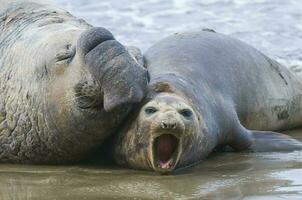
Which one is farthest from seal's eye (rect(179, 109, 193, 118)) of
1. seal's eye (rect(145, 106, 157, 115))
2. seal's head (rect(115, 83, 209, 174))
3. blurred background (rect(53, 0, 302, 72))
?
blurred background (rect(53, 0, 302, 72))

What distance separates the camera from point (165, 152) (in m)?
5.07

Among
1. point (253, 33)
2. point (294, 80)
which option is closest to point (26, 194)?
point (294, 80)

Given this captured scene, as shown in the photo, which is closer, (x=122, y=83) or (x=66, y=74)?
(x=122, y=83)

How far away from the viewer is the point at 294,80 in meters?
7.38

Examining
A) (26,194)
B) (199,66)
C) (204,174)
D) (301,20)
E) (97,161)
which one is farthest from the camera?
(301,20)

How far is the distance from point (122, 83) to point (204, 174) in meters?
0.75

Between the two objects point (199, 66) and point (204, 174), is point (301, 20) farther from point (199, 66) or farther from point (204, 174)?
point (204, 174)

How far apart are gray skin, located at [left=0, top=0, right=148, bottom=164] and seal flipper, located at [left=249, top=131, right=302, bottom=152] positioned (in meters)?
1.06

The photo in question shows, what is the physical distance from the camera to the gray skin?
5039mm

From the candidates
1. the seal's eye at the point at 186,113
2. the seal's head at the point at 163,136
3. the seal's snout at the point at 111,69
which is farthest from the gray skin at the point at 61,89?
the seal's eye at the point at 186,113

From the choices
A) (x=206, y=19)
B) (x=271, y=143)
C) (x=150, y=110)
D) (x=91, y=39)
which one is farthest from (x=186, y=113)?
(x=206, y=19)

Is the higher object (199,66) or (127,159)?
(199,66)

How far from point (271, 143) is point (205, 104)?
0.60 m

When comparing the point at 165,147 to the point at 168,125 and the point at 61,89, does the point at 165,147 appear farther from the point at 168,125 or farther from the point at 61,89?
the point at 61,89
